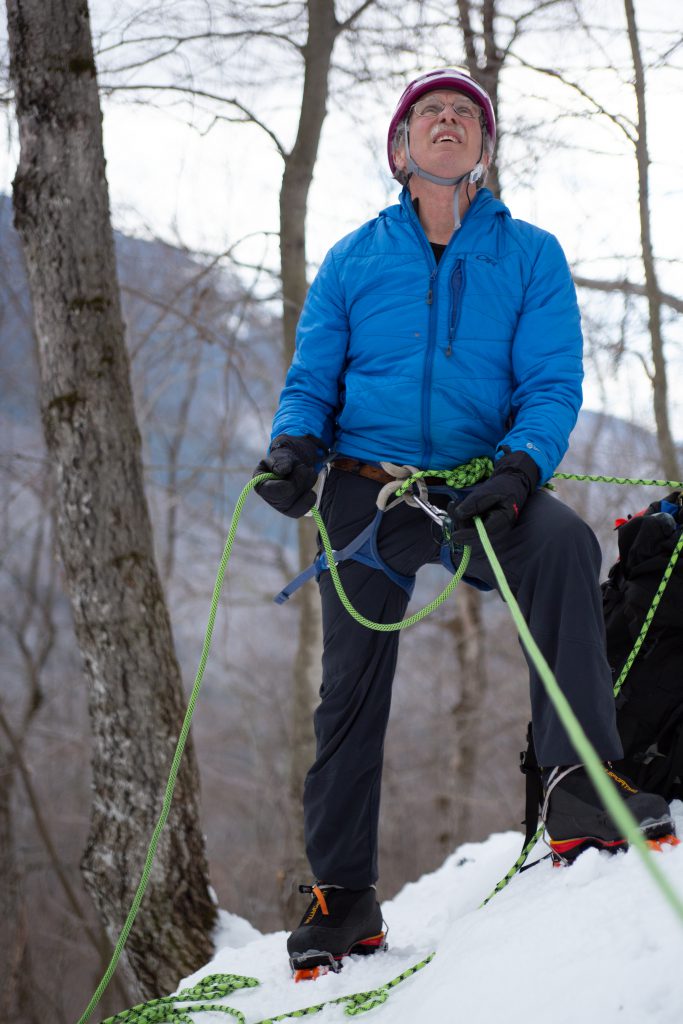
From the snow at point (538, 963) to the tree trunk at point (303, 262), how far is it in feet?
10.1

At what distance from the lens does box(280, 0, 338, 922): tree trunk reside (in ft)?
16.9

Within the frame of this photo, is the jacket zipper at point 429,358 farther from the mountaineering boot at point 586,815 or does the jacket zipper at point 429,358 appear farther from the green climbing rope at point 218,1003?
the green climbing rope at point 218,1003

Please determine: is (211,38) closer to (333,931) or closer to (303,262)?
(303,262)

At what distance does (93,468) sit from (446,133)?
1735mm

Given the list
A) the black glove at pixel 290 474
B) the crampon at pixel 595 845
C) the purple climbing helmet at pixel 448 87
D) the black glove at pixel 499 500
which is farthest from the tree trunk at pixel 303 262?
the black glove at pixel 499 500

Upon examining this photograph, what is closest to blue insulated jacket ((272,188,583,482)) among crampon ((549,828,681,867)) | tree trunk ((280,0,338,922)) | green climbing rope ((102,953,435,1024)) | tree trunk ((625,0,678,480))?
crampon ((549,828,681,867))

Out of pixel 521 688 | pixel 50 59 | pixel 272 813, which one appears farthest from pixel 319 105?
pixel 272 813

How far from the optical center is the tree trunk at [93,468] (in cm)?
317

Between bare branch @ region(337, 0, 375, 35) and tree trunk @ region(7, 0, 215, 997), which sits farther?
bare branch @ region(337, 0, 375, 35)

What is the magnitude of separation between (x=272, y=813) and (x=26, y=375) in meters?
8.74

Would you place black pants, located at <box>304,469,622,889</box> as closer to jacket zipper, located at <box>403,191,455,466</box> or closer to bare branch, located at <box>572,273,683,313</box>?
jacket zipper, located at <box>403,191,455,466</box>

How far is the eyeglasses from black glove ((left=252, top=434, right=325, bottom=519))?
3.29 ft

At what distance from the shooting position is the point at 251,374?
9.41 metres

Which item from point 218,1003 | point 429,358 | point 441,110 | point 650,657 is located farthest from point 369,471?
point 218,1003
